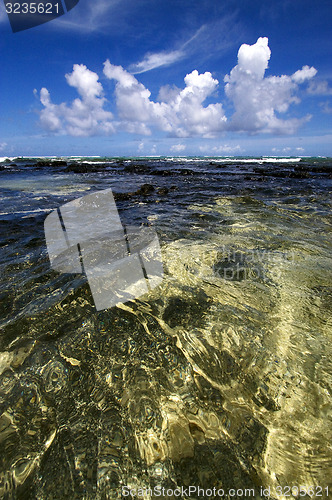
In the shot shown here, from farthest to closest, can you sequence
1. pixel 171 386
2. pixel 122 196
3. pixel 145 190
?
pixel 145 190 → pixel 122 196 → pixel 171 386

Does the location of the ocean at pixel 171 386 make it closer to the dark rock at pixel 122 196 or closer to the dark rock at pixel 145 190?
the dark rock at pixel 122 196

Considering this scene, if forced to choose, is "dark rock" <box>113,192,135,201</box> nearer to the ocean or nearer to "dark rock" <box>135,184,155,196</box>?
"dark rock" <box>135,184,155,196</box>

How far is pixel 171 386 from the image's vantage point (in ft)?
5.51

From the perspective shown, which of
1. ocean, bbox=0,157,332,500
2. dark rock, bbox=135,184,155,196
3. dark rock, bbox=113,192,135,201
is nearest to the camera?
ocean, bbox=0,157,332,500

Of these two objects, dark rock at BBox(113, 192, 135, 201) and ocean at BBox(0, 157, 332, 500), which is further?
dark rock at BBox(113, 192, 135, 201)

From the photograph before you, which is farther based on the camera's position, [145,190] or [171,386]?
[145,190]

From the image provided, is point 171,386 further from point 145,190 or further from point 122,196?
point 145,190

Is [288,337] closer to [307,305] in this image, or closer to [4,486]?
[307,305]

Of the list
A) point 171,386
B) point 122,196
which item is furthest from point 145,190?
point 171,386

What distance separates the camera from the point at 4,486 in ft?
3.87

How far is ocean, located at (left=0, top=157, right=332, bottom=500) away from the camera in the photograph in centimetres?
124

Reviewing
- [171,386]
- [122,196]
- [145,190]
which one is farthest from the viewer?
[145,190]

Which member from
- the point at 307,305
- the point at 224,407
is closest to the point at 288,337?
the point at 307,305

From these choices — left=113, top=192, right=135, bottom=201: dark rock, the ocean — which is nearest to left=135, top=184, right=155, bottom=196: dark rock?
left=113, top=192, right=135, bottom=201: dark rock
